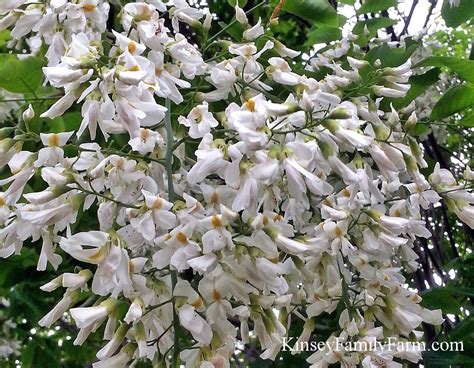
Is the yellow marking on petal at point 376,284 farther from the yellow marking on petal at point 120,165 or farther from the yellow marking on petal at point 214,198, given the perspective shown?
the yellow marking on petal at point 120,165

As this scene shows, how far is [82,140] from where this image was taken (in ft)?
3.57

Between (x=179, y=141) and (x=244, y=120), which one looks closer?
(x=244, y=120)

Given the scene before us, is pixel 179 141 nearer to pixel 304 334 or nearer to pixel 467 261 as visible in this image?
pixel 304 334

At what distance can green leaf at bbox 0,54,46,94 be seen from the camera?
1088 mm

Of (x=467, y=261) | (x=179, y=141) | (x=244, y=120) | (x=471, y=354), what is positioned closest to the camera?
(x=244, y=120)

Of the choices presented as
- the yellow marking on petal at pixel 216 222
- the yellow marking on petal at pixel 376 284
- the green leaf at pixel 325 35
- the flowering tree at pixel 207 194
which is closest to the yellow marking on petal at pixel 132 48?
the flowering tree at pixel 207 194

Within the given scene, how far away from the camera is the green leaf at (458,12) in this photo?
1255mm

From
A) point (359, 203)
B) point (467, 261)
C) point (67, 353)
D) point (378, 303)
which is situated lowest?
point (67, 353)

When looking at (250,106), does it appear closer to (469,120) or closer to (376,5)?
(469,120)

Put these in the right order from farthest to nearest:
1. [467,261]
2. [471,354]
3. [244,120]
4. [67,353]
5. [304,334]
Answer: [67,353], [467,261], [471,354], [304,334], [244,120]

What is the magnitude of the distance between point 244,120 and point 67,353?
49.4 inches

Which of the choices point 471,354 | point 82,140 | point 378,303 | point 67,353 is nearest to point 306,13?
point 82,140

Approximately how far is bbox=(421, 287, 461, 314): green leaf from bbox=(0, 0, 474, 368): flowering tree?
7.0 inches

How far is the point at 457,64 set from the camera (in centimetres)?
112
